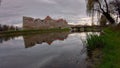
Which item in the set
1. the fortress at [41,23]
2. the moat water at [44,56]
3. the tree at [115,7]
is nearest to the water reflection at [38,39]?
the moat water at [44,56]

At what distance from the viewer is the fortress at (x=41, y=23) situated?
10595 centimetres

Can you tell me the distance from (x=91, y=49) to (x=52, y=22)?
389ft

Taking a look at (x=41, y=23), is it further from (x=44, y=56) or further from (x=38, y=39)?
(x=44, y=56)

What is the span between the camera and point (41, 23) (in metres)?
124

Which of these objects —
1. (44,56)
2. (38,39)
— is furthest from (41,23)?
(44,56)

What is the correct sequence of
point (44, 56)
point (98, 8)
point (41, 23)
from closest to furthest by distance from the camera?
point (44, 56) < point (98, 8) < point (41, 23)

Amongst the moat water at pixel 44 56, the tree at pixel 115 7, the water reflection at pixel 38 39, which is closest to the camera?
the moat water at pixel 44 56

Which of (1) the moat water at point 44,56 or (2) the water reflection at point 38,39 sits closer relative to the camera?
(1) the moat water at point 44,56

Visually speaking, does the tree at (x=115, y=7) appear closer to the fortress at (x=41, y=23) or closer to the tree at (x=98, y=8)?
the tree at (x=98, y=8)

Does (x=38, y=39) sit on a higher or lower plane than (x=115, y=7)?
lower

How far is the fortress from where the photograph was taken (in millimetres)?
105950

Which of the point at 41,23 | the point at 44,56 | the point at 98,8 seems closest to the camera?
the point at 44,56

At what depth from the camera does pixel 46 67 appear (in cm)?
1120

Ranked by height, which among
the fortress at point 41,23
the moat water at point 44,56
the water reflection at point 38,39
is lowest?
the moat water at point 44,56
